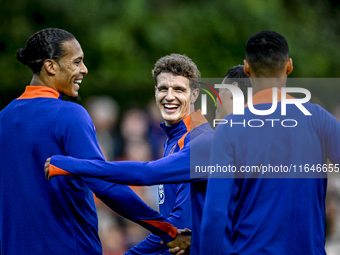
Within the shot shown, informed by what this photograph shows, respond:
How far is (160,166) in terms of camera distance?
2.69 metres

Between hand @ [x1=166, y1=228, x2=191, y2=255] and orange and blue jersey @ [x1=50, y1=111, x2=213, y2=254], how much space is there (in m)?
0.13

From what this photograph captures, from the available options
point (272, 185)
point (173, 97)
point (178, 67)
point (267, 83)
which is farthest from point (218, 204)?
point (178, 67)

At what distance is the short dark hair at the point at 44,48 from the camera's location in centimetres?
290

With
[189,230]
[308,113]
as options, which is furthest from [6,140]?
[308,113]

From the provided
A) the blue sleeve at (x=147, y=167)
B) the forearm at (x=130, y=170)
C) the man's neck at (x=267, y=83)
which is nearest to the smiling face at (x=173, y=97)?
the blue sleeve at (x=147, y=167)

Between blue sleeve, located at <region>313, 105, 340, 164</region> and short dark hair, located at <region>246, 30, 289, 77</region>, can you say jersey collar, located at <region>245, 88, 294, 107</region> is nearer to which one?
short dark hair, located at <region>246, 30, 289, 77</region>

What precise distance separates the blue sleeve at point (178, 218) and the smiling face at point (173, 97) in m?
0.62

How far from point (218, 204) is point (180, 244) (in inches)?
32.8

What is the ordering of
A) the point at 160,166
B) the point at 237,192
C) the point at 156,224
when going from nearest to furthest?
the point at 237,192 → the point at 160,166 → the point at 156,224

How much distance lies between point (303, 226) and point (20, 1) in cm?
597

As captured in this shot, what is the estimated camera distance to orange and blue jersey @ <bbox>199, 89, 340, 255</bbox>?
7.36 ft

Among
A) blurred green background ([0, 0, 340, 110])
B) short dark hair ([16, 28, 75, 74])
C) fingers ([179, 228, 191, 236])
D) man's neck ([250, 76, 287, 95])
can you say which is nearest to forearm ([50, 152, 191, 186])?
fingers ([179, 228, 191, 236])

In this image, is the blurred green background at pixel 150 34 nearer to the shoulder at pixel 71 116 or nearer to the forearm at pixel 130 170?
the shoulder at pixel 71 116

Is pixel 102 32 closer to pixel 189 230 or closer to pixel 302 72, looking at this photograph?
pixel 302 72
